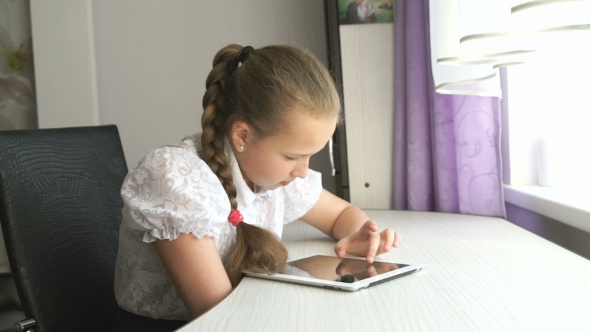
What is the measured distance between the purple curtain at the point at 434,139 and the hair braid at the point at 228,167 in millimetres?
619

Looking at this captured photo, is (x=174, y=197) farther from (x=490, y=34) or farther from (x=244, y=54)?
(x=490, y=34)

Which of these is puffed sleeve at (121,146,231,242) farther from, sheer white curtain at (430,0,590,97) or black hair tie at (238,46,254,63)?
sheer white curtain at (430,0,590,97)

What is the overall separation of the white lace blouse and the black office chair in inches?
1.7

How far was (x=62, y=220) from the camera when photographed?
1.13m

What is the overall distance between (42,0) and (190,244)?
162 cm

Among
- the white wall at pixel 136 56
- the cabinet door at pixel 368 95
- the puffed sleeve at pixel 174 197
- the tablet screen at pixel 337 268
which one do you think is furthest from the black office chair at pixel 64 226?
the white wall at pixel 136 56

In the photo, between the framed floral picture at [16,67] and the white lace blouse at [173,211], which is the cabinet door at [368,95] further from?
the framed floral picture at [16,67]

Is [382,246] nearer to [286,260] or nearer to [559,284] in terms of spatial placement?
[286,260]

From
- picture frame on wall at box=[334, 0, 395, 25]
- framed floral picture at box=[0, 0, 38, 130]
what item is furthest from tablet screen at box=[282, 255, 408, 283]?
framed floral picture at box=[0, 0, 38, 130]

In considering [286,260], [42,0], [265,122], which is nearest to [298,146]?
[265,122]

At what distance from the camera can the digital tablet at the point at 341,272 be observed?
0.92m

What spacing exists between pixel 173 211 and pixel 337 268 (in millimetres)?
264

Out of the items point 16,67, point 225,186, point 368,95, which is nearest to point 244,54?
point 225,186

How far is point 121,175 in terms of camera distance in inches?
52.8
